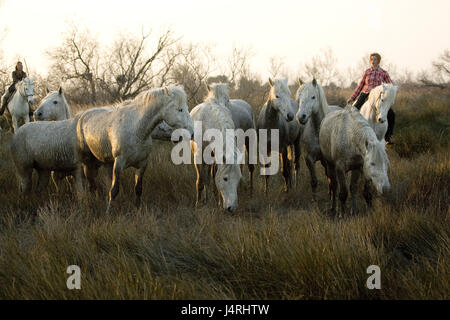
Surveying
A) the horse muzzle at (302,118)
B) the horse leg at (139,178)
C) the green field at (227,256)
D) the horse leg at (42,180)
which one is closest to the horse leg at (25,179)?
the horse leg at (42,180)

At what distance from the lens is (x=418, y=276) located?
3500mm

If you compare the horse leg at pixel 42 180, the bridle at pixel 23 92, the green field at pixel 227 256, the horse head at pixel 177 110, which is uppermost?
the bridle at pixel 23 92

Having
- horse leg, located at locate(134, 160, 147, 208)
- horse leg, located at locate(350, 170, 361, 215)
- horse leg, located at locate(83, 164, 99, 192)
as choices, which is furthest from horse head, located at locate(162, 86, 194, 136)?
horse leg, located at locate(350, 170, 361, 215)

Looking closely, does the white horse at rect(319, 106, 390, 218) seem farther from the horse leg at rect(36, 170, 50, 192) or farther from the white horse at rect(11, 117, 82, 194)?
the horse leg at rect(36, 170, 50, 192)

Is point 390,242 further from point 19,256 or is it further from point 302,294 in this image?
point 19,256

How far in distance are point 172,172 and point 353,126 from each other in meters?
3.80

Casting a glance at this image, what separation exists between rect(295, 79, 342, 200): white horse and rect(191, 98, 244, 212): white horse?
1.38 m

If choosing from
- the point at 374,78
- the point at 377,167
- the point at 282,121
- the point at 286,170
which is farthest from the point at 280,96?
the point at 377,167

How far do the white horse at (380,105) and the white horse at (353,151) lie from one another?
832 mm

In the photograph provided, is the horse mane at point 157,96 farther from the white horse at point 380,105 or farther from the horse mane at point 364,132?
the white horse at point 380,105

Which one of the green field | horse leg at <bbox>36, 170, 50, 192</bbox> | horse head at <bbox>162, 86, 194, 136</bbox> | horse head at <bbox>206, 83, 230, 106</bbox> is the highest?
horse head at <bbox>206, 83, 230, 106</bbox>

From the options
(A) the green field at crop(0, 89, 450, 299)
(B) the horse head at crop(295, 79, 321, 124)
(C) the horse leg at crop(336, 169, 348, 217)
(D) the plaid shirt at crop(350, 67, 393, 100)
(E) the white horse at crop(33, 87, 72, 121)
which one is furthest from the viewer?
(D) the plaid shirt at crop(350, 67, 393, 100)

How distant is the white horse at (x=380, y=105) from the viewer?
706 centimetres

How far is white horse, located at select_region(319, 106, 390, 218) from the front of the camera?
5.41 m
